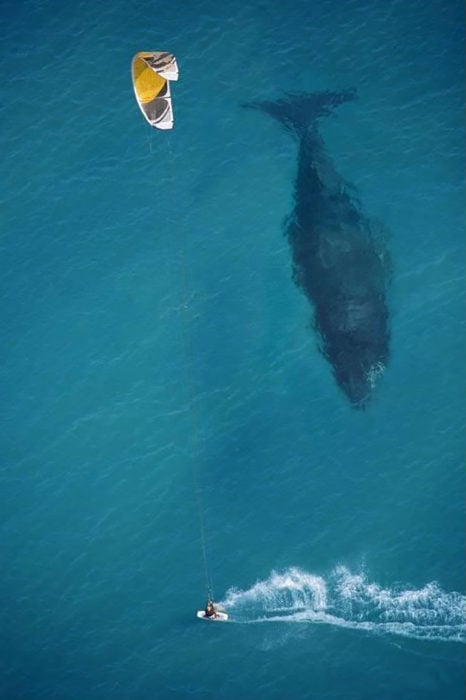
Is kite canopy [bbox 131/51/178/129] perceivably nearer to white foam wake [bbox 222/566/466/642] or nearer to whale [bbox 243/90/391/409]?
whale [bbox 243/90/391/409]

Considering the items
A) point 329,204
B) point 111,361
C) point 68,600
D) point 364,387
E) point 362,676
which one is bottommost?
point 362,676

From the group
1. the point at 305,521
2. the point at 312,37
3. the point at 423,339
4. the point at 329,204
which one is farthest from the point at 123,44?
the point at 305,521

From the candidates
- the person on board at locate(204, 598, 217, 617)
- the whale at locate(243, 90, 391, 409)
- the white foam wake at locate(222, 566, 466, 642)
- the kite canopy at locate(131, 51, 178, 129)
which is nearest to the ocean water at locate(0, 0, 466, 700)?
the white foam wake at locate(222, 566, 466, 642)

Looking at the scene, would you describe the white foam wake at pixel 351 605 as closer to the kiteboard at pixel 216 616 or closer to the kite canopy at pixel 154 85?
the kiteboard at pixel 216 616

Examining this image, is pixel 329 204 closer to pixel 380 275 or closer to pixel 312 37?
pixel 380 275

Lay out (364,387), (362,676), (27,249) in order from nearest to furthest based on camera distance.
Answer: (362,676), (364,387), (27,249)

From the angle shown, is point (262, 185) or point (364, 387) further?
point (262, 185)

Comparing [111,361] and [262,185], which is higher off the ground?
[262,185]
